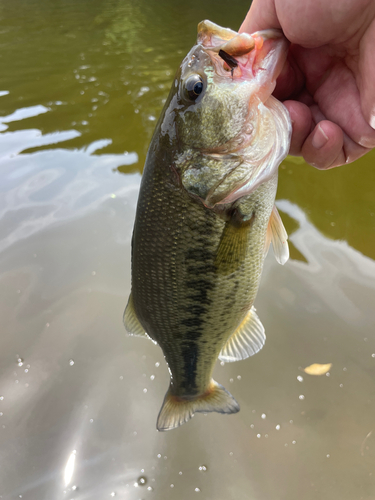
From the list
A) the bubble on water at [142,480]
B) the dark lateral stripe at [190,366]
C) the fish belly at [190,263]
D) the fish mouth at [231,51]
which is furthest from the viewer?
the bubble on water at [142,480]

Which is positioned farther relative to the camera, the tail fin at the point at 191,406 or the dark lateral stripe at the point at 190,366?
the tail fin at the point at 191,406

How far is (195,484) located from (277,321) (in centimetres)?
123

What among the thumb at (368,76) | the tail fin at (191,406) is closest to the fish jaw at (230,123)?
the thumb at (368,76)

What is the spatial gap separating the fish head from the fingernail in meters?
0.45

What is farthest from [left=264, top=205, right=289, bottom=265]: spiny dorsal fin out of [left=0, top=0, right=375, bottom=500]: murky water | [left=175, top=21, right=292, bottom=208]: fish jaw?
[left=0, top=0, right=375, bottom=500]: murky water

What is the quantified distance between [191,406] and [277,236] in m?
1.00

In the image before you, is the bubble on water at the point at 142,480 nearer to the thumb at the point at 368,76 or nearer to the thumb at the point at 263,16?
the thumb at the point at 368,76

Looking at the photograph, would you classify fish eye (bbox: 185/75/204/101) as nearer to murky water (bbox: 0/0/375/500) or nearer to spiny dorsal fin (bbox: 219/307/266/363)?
spiny dorsal fin (bbox: 219/307/266/363)

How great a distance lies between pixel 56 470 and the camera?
2.02 metres

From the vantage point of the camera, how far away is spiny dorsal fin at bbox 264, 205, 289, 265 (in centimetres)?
141

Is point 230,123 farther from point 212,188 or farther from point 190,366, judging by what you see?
point 190,366

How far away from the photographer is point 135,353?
2.51m

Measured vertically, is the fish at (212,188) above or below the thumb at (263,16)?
below

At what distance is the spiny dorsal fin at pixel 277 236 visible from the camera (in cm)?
141
